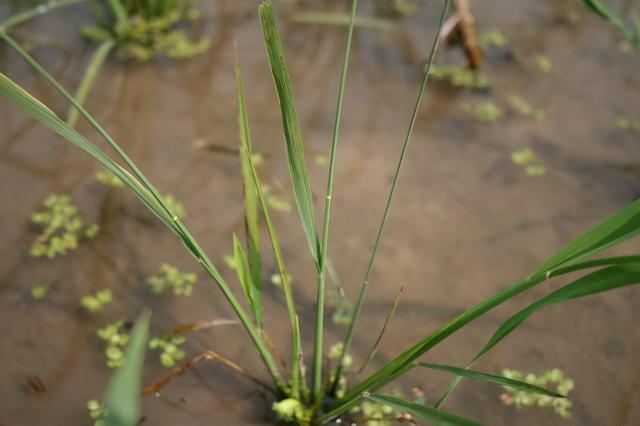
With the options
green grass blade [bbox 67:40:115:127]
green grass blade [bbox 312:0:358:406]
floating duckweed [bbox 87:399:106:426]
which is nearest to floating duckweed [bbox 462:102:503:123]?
green grass blade [bbox 312:0:358:406]

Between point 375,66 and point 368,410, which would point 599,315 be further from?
point 375,66

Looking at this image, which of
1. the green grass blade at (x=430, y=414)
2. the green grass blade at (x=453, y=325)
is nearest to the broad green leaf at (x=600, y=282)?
the green grass blade at (x=453, y=325)

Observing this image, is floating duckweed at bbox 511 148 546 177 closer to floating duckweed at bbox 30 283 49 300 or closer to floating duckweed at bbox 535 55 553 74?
floating duckweed at bbox 535 55 553 74

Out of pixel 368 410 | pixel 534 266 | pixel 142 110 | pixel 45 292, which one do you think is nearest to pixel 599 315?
pixel 534 266

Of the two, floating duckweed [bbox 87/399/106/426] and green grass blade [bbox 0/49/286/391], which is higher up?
green grass blade [bbox 0/49/286/391]

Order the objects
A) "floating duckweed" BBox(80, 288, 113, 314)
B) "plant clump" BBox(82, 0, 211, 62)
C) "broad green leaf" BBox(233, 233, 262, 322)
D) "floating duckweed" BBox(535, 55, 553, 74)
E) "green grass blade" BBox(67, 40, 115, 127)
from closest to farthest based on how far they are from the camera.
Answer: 1. "broad green leaf" BBox(233, 233, 262, 322)
2. "floating duckweed" BBox(80, 288, 113, 314)
3. "green grass blade" BBox(67, 40, 115, 127)
4. "plant clump" BBox(82, 0, 211, 62)
5. "floating duckweed" BBox(535, 55, 553, 74)

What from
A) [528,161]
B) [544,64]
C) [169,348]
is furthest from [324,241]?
[544,64]
